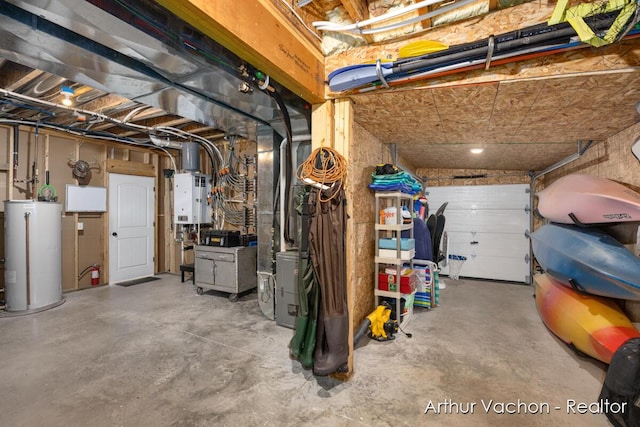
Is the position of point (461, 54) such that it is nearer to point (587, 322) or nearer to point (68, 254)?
point (587, 322)

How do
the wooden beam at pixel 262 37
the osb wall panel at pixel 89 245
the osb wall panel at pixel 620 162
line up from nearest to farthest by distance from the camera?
the wooden beam at pixel 262 37
the osb wall panel at pixel 620 162
the osb wall panel at pixel 89 245

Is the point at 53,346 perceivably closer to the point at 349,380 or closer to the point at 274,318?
the point at 274,318

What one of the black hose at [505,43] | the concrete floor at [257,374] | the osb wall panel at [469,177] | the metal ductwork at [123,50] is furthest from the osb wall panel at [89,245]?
the osb wall panel at [469,177]

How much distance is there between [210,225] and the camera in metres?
5.76

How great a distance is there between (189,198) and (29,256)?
2250 mm

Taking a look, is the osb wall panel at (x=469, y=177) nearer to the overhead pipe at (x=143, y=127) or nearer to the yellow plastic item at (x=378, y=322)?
the yellow plastic item at (x=378, y=322)

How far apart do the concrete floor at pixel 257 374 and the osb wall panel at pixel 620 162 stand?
119cm

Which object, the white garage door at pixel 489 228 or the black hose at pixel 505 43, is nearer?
the black hose at pixel 505 43

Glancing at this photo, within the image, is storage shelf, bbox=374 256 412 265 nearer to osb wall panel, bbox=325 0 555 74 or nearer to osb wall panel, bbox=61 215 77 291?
osb wall panel, bbox=325 0 555 74

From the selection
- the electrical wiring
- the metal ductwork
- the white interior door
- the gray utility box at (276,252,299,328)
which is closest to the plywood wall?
the white interior door

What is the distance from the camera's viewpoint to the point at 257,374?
2320 mm

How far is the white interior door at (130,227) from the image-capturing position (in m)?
5.30

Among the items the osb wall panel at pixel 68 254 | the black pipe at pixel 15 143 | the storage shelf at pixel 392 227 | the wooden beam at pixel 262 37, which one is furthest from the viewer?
the osb wall panel at pixel 68 254

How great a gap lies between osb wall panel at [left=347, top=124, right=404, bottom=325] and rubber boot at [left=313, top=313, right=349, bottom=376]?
0.88 m
